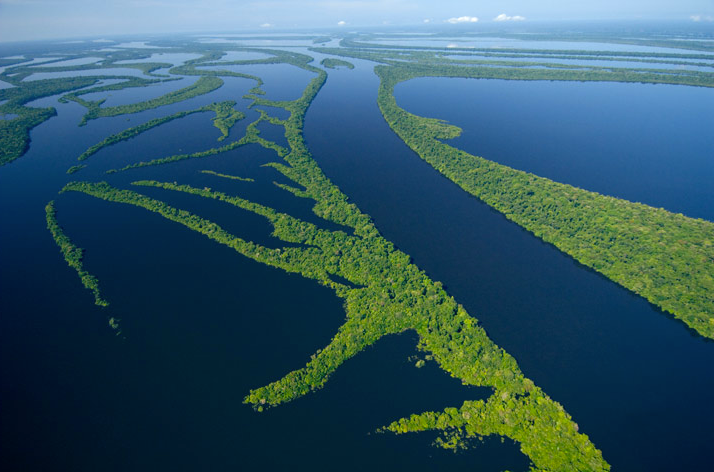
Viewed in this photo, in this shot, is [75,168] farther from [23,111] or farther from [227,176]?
[23,111]

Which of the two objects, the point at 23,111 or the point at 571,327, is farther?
the point at 23,111

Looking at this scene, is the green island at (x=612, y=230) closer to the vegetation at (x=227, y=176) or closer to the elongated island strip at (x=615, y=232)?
the elongated island strip at (x=615, y=232)

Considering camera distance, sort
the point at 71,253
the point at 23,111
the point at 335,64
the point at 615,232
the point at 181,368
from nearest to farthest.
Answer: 1. the point at 181,368
2. the point at 71,253
3. the point at 615,232
4. the point at 23,111
5. the point at 335,64

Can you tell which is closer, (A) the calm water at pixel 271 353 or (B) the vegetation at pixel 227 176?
(A) the calm water at pixel 271 353

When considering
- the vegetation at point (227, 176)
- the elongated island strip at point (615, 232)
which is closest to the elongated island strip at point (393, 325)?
the vegetation at point (227, 176)

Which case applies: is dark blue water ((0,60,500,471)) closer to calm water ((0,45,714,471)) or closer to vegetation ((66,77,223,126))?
calm water ((0,45,714,471))

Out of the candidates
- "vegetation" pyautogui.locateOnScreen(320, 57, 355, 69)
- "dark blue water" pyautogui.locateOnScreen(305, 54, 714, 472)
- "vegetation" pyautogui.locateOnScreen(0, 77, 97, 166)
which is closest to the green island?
"dark blue water" pyautogui.locateOnScreen(305, 54, 714, 472)

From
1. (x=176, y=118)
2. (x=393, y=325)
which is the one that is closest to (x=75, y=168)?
(x=176, y=118)
